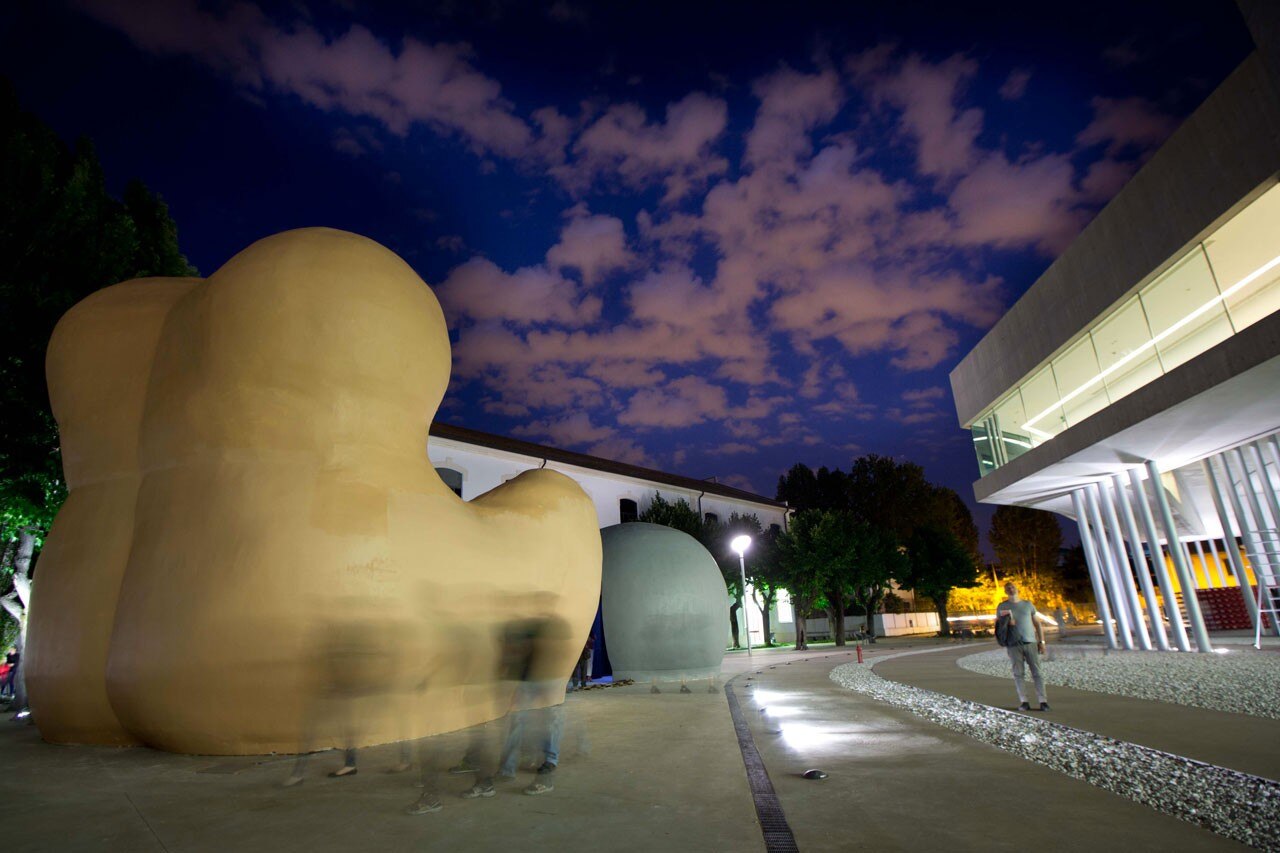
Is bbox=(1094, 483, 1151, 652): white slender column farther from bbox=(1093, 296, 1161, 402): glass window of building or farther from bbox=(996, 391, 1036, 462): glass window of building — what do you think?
bbox=(1093, 296, 1161, 402): glass window of building

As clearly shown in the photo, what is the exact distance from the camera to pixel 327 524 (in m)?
7.14

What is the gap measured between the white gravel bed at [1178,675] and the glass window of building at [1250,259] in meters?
7.02

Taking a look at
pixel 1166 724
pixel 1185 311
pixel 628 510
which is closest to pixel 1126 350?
pixel 1185 311

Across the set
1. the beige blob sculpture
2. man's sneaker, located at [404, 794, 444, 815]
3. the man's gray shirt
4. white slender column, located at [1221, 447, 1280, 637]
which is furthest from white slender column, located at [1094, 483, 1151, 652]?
man's sneaker, located at [404, 794, 444, 815]

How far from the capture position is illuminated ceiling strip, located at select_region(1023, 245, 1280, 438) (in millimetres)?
13250

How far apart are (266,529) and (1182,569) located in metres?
22.6

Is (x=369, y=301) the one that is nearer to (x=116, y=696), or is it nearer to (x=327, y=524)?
(x=327, y=524)

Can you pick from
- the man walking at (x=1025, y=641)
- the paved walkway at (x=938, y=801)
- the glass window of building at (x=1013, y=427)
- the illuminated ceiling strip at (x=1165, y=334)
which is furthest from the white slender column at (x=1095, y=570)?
the paved walkway at (x=938, y=801)

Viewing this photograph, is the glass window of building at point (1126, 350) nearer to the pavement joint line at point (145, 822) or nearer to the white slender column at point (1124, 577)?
the white slender column at point (1124, 577)

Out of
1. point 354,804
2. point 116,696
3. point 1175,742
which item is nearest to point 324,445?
point 116,696

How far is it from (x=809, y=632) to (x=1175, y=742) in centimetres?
4215

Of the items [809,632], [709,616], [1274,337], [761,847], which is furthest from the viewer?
[809,632]

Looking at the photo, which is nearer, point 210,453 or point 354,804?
point 354,804

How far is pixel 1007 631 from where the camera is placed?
8539mm
